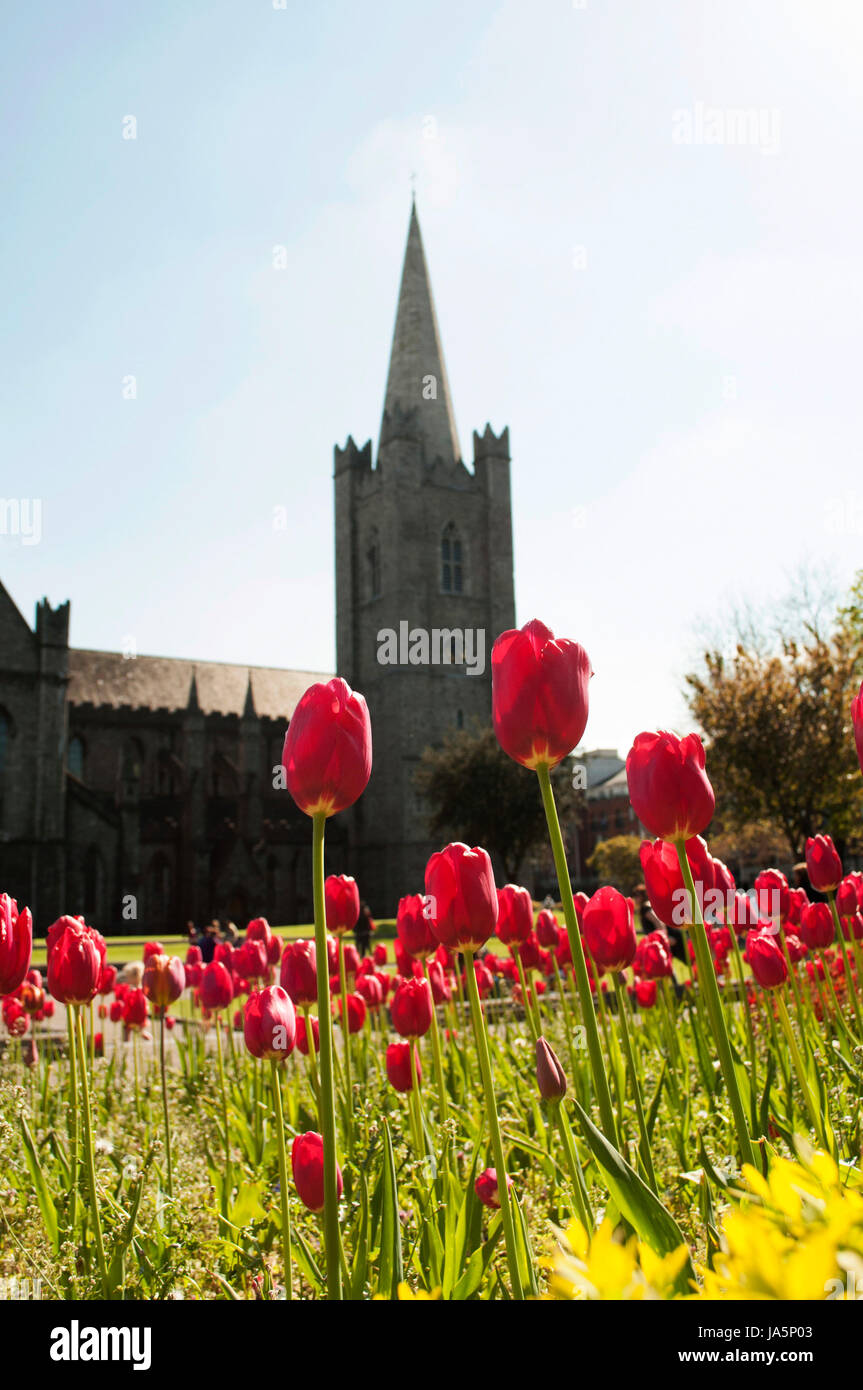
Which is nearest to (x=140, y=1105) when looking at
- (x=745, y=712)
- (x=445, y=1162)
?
(x=445, y=1162)

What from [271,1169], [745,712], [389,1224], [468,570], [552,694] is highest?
[468,570]

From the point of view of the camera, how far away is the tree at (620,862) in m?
43.2

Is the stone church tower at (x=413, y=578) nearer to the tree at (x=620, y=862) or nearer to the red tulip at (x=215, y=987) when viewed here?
the tree at (x=620, y=862)

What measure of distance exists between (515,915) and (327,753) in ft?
5.27

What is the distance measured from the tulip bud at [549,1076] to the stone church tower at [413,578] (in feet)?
147

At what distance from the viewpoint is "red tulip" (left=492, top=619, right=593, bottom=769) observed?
4.62 ft

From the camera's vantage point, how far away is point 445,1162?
2338 millimetres

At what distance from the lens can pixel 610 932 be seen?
2379 mm

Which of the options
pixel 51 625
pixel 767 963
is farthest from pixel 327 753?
pixel 51 625

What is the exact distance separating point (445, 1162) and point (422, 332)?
55532 millimetres

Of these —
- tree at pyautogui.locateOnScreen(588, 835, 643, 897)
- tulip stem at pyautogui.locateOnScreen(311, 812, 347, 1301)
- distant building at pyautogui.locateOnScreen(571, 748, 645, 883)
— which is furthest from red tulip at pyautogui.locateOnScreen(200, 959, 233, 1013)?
distant building at pyautogui.locateOnScreen(571, 748, 645, 883)

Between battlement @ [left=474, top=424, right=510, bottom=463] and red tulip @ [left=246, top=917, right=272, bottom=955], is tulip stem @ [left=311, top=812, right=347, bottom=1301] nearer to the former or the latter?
red tulip @ [left=246, top=917, right=272, bottom=955]
